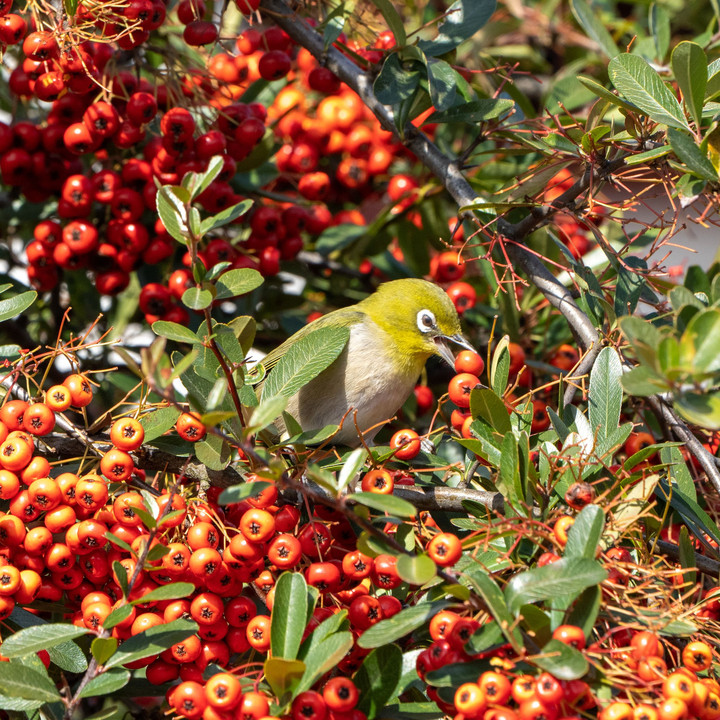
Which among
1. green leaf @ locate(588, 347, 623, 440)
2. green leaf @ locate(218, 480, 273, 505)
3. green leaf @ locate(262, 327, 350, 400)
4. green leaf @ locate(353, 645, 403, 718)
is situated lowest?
green leaf @ locate(353, 645, 403, 718)

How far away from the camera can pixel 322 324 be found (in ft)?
13.8

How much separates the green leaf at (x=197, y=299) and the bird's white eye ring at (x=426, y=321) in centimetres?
230

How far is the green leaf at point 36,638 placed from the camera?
205cm

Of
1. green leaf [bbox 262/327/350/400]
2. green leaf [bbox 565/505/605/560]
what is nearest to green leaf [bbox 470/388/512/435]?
green leaf [bbox 262/327/350/400]

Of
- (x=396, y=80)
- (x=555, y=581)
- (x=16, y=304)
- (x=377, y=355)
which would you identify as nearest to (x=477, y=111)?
(x=396, y=80)

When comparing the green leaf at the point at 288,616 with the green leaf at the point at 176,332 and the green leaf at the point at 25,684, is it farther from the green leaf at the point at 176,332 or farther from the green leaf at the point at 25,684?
the green leaf at the point at 176,332

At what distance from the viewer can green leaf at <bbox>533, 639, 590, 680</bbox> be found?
1788mm

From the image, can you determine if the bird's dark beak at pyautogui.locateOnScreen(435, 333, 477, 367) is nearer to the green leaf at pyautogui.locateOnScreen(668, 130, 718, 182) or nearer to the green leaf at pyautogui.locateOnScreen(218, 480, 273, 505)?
the green leaf at pyautogui.locateOnScreen(668, 130, 718, 182)

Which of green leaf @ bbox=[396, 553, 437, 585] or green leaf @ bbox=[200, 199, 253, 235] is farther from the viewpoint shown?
green leaf @ bbox=[200, 199, 253, 235]

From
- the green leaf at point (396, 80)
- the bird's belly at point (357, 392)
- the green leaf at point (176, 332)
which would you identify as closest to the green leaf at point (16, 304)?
the green leaf at point (176, 332)

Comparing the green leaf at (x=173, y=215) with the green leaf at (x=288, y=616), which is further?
the green leaf at (x=173, y=215)

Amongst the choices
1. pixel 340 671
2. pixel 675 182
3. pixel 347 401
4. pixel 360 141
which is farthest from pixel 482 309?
pixel 340 671

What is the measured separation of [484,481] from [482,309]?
1.98 meters

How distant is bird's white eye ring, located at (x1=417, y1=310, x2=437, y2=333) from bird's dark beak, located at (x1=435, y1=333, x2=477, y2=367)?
74mm
